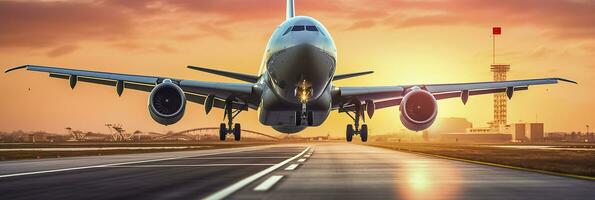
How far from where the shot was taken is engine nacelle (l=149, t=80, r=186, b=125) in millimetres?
33344

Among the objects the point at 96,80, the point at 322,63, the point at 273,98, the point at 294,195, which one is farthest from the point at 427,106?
the point at 294,195

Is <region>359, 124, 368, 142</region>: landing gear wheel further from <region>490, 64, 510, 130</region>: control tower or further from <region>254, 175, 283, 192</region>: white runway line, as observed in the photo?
<region>490, 64, 510, 130</region>: control tower

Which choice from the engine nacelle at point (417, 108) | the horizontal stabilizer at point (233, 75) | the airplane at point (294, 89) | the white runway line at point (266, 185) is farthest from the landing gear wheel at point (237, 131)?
the white runway line at point (266, 185)

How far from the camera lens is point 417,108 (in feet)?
116

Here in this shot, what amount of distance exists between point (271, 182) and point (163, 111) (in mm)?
20868

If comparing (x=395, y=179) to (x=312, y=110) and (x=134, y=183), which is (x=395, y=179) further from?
(x=312, y=110)

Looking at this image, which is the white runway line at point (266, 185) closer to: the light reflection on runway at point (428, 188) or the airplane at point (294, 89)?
the light reflection on runway at point (428, 188)

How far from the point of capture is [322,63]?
86.6ft

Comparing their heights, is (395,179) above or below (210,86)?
below

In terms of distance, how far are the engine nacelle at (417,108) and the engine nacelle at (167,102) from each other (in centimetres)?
1163

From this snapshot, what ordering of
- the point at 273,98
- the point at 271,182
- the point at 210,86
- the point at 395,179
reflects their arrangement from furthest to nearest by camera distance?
the point at 210,86 → the point at 273,98 → the point at 395,179 → the point at 271,182

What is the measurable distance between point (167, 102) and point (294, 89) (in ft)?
25.2

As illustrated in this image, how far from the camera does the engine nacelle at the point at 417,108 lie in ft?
116

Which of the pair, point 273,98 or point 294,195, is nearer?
point 294,195
